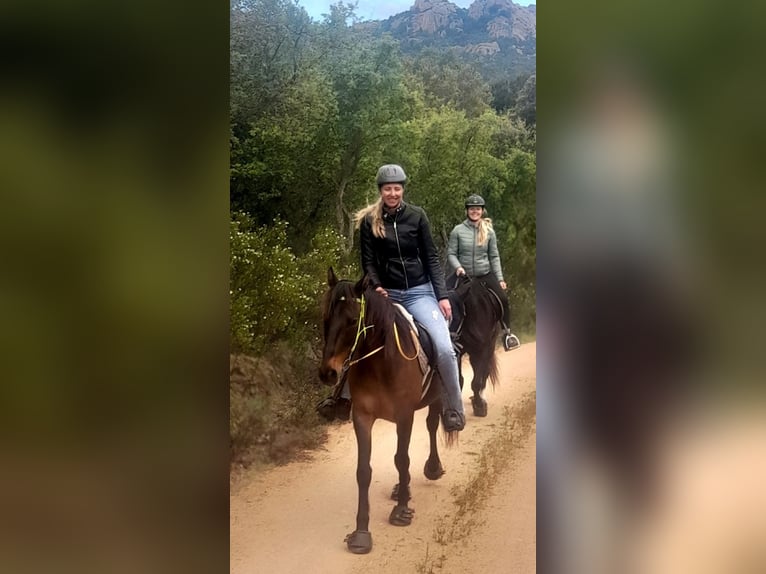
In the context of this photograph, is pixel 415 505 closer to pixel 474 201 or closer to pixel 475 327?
pixel 475 327

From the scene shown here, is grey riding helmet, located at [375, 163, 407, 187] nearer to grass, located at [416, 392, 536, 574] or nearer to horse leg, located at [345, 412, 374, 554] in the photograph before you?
horse leg, located at [345, 412, 374, 554]

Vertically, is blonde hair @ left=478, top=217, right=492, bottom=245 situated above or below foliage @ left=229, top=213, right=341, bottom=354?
above

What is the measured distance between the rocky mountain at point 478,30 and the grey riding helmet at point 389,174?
0.58m

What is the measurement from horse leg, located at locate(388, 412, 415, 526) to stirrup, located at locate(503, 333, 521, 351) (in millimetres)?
612

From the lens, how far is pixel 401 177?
110 inches

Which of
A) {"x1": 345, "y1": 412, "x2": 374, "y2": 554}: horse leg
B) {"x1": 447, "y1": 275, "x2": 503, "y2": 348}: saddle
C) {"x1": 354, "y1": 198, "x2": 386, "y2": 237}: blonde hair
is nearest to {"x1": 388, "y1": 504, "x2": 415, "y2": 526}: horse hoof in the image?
{"x1": 345, "y1": 412, "x2": 374, "y2": 554}: horse leg

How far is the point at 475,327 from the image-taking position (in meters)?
2.85

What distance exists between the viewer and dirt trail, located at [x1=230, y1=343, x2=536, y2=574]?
2748 mm

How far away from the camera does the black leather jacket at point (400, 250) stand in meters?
2.77

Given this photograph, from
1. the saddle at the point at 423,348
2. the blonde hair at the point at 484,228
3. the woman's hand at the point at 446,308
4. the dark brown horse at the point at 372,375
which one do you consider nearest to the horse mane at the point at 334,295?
the dark brown horse at the point at 372,375

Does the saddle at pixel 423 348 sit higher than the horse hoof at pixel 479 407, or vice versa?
the saddle at pixel 423 348

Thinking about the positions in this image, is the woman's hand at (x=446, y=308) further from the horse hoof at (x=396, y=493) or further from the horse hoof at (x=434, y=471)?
the horse hoof at (x=396, y=493)
